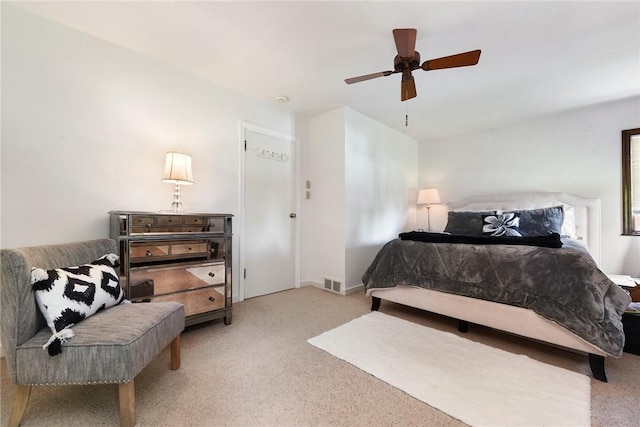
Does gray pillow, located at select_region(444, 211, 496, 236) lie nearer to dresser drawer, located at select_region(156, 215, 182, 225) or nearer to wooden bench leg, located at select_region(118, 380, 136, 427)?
dresser drawer, located at select_region(156, 215, 182, 225)

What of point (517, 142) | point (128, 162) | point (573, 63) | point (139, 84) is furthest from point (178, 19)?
point (517, 142)

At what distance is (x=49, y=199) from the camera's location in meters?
1.95

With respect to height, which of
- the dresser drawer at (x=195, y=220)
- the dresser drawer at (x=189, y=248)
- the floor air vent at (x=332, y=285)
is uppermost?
the dresser drawer at (x=195, y=220)

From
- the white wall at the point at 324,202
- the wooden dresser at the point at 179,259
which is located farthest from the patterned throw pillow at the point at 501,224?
the wooden dresser at the point at 179,259

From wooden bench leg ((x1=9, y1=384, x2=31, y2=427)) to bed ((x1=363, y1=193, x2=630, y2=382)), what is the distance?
243cm

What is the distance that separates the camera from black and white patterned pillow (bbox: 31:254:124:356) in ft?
3.98

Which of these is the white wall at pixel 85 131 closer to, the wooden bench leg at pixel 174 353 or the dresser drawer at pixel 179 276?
the dresser drawer at pixel 179 276

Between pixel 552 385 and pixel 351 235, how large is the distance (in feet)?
7.46

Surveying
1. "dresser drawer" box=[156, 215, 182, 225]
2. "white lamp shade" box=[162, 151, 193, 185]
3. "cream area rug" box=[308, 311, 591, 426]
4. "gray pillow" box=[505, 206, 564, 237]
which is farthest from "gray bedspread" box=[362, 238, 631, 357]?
"white lamp shade" box=[162, 151, 193, 185]

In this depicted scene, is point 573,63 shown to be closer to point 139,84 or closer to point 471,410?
point 471,410

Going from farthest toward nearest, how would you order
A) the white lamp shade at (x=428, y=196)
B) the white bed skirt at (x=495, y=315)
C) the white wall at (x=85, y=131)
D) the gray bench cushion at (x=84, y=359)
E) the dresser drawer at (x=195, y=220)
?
the white lamp shade at (x=428, y=196)
the dresser drawer at (x=195, y=220)
the white wall at (x=85, y=131)
the white bed skirt at (x=495, y=315)
the gray bench cushion at (x=84, y=359)

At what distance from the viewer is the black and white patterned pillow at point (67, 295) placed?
1214 mm

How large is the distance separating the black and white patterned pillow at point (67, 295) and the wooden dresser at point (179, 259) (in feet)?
1.33

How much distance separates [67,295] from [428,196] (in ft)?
14.6
